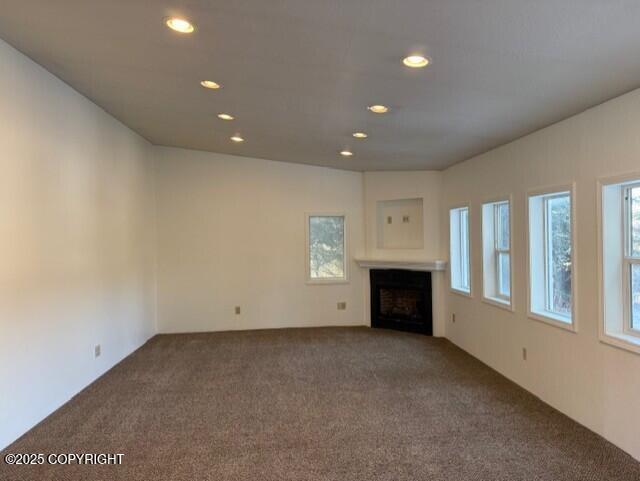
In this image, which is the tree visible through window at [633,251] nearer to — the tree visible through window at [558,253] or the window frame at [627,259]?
the window frame at [627,259]

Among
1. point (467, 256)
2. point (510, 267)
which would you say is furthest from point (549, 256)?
point (467, 256)

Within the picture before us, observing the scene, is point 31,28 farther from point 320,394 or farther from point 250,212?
point 250,212

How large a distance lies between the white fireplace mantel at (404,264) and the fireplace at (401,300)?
0.09 metres

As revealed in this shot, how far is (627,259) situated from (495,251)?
71.7 inches

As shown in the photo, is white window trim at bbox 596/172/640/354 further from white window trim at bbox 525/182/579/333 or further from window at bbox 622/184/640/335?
white window trim at bbox 525/182/579/333

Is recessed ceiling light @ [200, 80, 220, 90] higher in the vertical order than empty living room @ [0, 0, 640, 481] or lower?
higher

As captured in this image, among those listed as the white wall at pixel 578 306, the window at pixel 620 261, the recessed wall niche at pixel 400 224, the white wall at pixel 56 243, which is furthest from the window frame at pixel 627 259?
the white wall at pixel 56 243

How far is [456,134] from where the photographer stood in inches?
157

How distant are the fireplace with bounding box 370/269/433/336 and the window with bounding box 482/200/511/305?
1.37m

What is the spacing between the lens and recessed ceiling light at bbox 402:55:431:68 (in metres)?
2.39

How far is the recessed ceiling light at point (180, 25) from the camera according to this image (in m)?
2.24

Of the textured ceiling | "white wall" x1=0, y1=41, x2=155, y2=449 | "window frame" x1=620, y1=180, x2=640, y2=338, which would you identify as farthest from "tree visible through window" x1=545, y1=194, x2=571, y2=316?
"white wall" x1=0, y1=41, x2=155, y2=449

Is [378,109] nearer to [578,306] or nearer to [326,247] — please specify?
[578,306]

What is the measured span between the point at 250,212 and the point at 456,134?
137 inches
